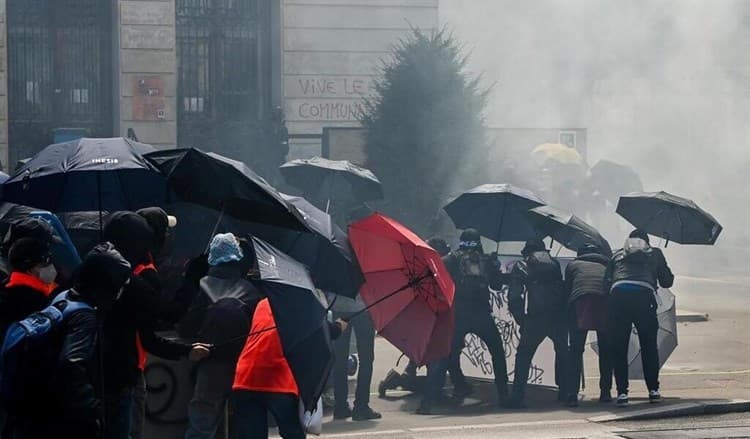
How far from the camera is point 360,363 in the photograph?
10.0m

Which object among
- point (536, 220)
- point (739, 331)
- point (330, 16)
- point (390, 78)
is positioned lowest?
point (739, 331)

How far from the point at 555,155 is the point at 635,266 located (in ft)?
38.7

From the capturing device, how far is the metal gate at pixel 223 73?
23609mm

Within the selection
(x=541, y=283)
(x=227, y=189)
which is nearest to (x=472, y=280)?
(x=541, y=283)

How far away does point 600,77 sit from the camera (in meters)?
29.2

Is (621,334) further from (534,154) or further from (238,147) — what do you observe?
(238,147)

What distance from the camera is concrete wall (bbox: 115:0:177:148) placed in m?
22.5

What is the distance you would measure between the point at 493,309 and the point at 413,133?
8.49m

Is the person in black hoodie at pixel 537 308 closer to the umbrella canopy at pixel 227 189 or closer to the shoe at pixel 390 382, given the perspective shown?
the shoe at pixel 390 382

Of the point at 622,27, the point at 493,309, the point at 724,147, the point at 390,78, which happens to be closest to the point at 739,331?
the point at 493,309

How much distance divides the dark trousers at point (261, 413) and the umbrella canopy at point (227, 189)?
0.86 meters

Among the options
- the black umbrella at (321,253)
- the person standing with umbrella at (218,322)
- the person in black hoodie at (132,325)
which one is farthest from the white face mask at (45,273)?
the black umbrella at (321,253)

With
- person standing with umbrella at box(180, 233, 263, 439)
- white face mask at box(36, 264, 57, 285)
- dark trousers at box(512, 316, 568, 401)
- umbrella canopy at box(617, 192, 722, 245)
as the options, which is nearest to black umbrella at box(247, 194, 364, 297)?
person standing with umbrella at box(180, 233, 263, 439)

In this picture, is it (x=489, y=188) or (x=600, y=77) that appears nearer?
(x=489, y=188)
